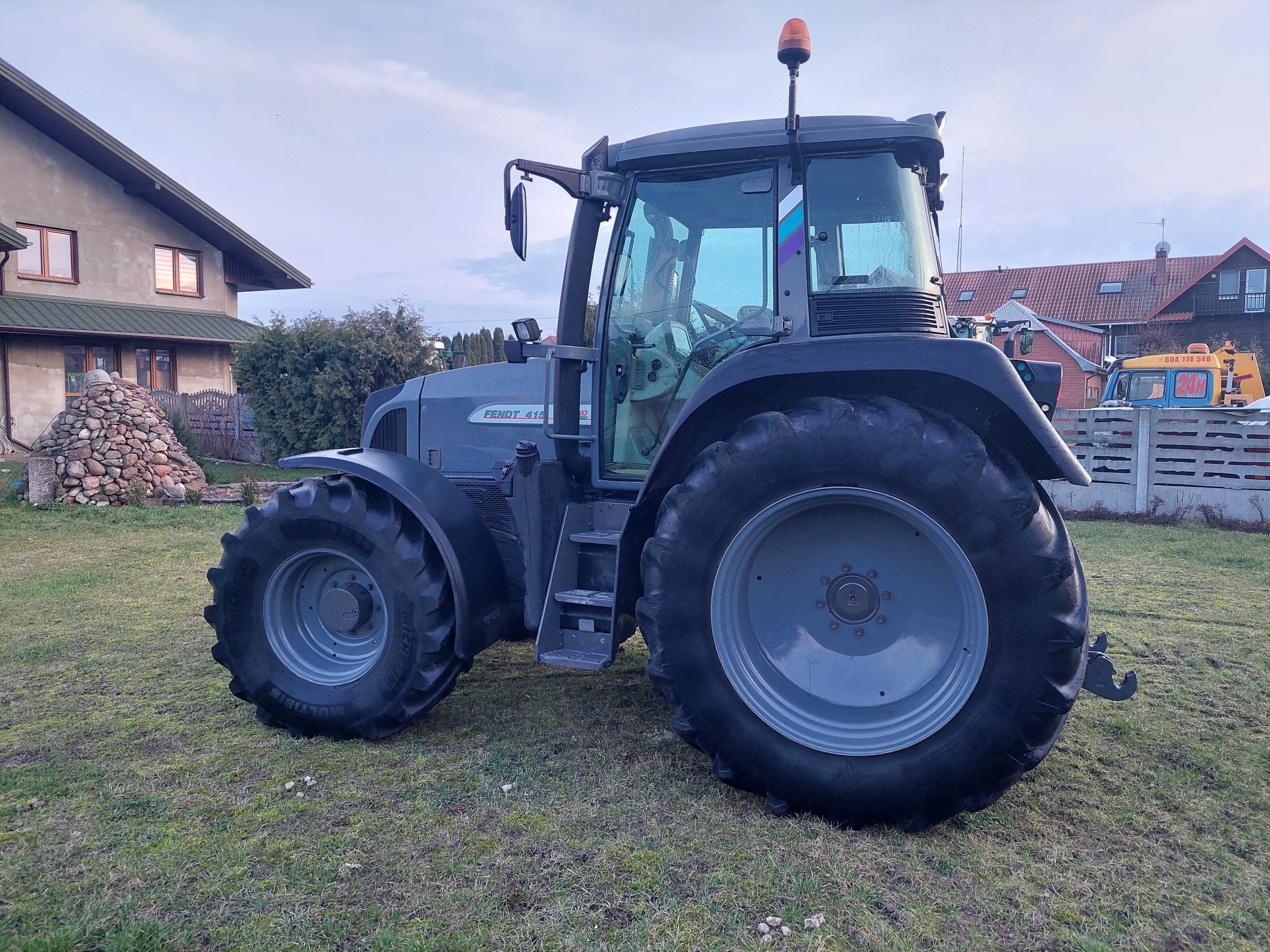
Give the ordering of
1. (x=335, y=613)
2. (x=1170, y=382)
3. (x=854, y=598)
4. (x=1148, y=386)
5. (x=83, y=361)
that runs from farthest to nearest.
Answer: (x=1148, y=386), (x=1170, y=382), (x=83, y=361), (x=335, y=613), (x=854, y=598)

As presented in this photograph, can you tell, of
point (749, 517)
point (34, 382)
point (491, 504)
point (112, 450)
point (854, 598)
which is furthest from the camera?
point (34, 382)

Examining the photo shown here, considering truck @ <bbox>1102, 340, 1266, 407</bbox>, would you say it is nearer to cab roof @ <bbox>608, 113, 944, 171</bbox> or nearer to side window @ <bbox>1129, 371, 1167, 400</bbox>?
side window @ <bbox>1129, 371, 1167, 400</bbox>

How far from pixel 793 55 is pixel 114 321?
18979 mm

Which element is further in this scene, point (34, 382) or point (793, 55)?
point (34, 382)

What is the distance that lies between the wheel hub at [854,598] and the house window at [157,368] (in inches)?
798

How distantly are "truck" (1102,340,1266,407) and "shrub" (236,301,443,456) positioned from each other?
15.3m

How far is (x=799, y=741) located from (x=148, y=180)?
20832mm

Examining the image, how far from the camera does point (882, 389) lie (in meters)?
3.02

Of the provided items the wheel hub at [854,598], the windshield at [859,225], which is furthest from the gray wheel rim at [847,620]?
the windshield at [859,225]

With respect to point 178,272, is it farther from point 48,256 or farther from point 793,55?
point 793,55

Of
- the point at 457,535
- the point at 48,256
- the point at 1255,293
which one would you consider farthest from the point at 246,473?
the point at 1255,293

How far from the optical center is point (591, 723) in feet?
12.5

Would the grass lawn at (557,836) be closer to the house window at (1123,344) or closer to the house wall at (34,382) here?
the house wall at (34,382)

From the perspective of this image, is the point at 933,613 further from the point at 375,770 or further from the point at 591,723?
the point at 375,770
